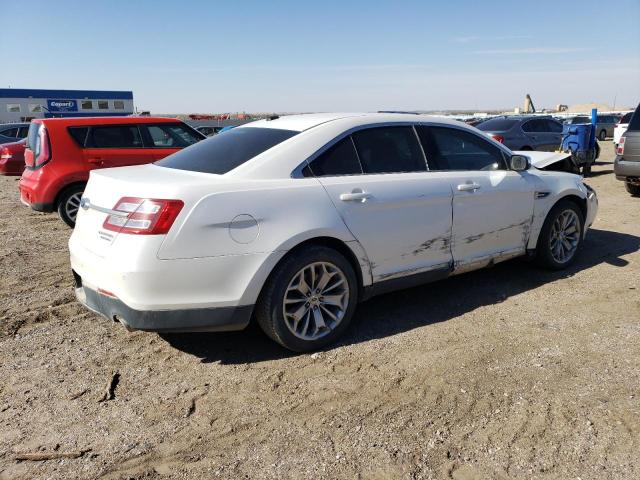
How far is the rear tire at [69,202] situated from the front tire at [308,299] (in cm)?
533

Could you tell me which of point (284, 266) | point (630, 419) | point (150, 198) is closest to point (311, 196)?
point (284, 266)

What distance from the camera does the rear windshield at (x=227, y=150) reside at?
12.3ft

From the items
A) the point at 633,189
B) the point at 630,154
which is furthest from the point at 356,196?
the point at 633,189

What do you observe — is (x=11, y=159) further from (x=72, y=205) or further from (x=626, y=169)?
(x=626, y=169)

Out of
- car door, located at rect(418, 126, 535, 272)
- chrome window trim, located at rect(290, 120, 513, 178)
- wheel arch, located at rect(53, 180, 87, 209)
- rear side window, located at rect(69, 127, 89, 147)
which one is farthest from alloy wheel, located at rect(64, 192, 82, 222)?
car door, located at rect(418, 126, 535, 272)

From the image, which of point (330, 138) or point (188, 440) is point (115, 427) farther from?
point (330, 138)

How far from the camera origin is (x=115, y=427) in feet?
9.63

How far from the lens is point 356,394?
3.22 m

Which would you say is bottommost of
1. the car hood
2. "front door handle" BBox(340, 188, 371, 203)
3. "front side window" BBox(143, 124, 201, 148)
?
the car hood

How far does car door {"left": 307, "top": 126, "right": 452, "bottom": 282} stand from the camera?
12.6ft

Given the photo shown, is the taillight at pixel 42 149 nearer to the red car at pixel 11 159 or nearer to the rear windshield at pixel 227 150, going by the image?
the rear windshield at pixel 227 150

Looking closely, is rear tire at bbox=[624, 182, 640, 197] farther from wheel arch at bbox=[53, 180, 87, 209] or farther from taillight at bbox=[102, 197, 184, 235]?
taillight at bbox=[102, 197, 184, 235]

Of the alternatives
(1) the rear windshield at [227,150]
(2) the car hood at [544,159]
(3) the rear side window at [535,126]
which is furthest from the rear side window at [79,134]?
(3) the rear side window at [535,126]

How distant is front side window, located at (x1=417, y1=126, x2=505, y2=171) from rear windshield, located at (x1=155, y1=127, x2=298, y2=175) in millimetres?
1205
